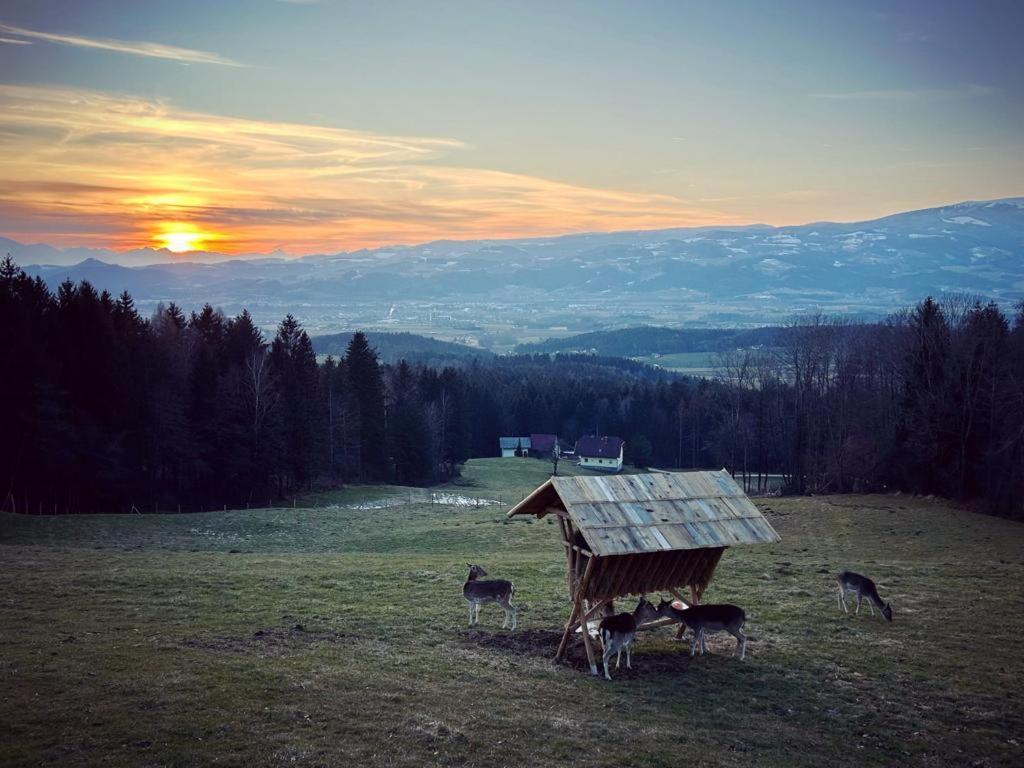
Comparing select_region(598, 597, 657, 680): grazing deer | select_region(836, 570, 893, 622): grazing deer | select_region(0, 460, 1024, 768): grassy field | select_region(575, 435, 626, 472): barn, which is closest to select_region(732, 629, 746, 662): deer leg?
select_region(0, 460, 1024, 768): grassy field

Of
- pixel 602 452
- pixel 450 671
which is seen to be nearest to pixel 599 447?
pixel 602 452

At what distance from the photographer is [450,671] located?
16.1 m

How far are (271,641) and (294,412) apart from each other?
4567cm

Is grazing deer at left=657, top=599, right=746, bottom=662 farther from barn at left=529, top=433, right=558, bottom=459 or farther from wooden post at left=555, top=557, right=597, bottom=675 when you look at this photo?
barn at left=529, top=433, right=558, bottom=459

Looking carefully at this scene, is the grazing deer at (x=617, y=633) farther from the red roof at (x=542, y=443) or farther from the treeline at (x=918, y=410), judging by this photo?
the red roof at (x=542, y=443)

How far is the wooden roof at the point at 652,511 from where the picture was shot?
661 inches

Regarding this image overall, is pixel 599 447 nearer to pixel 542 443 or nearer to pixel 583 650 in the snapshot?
pixel 542 443

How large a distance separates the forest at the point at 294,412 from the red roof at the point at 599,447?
88.9 ft

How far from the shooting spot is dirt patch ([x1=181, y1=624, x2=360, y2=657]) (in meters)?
16.9

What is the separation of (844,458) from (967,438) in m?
12.1

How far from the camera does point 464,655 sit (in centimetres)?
1745

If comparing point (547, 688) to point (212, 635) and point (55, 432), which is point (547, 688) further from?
point (55, 432)

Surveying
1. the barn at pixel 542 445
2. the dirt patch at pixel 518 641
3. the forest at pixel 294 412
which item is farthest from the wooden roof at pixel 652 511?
the barn at pixel 542 445

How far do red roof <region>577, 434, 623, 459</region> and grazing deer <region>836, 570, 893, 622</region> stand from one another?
85.4m
